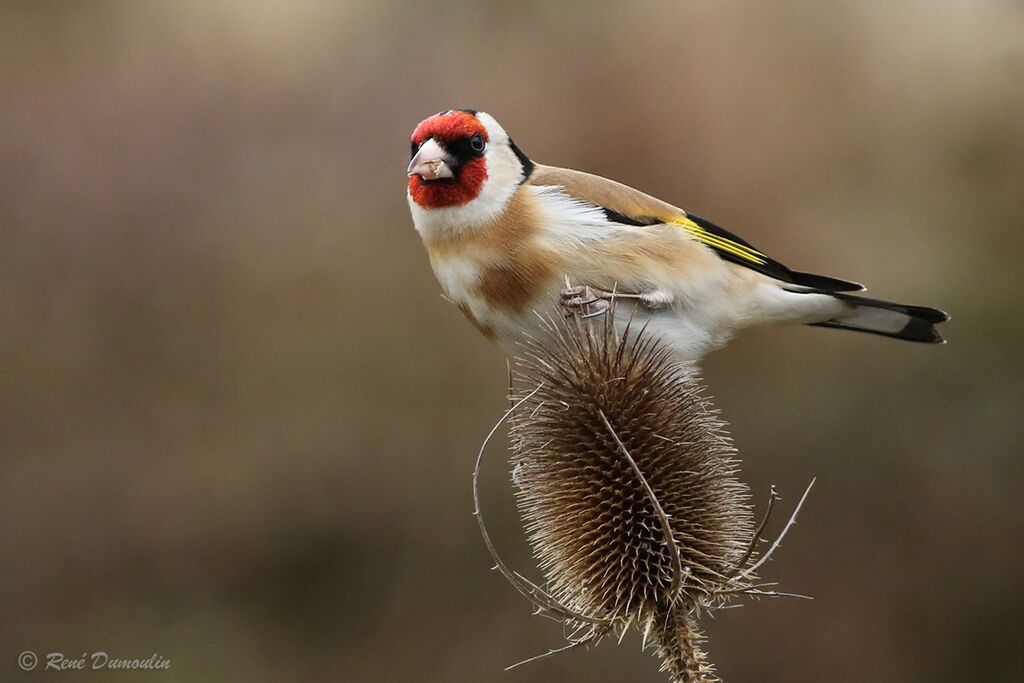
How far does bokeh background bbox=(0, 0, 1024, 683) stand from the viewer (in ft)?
27.4

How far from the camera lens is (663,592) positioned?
3436 mm

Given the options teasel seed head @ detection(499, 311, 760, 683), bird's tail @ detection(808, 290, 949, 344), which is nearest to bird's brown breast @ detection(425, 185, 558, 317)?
teasel seed head @ detection(499, 311, 760, 683)

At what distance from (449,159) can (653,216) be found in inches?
32.8

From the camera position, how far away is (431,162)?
398 cm

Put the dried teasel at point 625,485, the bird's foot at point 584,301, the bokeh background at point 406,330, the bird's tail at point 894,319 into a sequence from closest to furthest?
the dried teasel at point 625,485 → the bird's foot at point 584,301 → the bird's tail at point 894,319 → the bokeh background at point 406,330

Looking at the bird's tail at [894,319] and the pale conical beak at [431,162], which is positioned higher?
the pale conical beak at [431,162]

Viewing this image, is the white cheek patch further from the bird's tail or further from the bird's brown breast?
the bird's tail

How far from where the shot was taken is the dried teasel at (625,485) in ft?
11.3

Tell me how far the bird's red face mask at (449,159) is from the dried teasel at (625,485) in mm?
732

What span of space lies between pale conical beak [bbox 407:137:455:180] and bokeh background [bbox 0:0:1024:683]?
448cm

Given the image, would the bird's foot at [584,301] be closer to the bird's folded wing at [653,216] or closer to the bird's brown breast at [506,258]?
the bird's brown breast at [506,258]

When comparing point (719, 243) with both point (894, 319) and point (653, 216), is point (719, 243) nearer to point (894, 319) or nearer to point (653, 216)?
point (653, 216)

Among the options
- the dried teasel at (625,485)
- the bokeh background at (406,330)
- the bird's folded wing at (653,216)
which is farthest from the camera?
the bokeh background at (406,330)

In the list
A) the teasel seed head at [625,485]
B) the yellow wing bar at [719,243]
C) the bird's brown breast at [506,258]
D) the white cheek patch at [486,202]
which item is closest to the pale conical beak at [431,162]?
the white cheek patch at [486,202]
